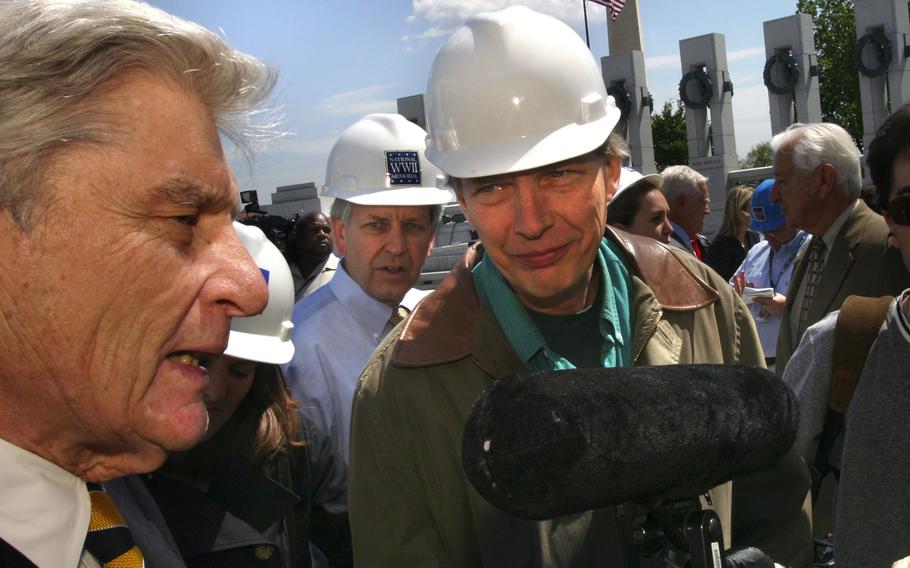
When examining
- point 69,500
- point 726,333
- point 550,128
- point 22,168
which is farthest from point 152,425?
point 726,333

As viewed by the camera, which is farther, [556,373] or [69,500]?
[69,500]

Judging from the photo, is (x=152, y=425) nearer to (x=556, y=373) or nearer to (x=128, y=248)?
(x=128, y=248)

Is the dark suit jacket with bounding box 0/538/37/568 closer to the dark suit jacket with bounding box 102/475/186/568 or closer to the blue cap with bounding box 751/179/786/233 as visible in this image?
the dark suit jacket with bounding box 102/475/186/568

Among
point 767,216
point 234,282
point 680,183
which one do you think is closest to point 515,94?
point 234,282

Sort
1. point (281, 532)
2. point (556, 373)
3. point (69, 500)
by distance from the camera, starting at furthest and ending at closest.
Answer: point (281, 532)
point (69, 500)
point (556, 373)

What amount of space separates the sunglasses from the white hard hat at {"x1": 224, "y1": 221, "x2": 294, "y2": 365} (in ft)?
6.76

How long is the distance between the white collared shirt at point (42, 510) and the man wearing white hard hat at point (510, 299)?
89 centimetres

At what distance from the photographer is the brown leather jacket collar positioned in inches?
90.3

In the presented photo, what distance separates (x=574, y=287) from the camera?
257 centimetres

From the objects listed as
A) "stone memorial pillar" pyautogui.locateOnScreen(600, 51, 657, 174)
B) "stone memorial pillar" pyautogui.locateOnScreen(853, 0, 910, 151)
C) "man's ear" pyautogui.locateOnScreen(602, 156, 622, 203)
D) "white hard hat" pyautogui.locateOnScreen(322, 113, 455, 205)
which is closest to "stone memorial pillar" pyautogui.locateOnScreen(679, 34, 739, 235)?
"stone memorial pillar" pyautogui.locateOnScreen(600, 51, 657, 174)

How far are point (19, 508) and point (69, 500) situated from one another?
0.31ft

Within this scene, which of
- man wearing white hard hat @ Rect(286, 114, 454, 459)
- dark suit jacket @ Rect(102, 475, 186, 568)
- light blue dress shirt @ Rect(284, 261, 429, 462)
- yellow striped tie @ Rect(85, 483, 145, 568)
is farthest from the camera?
man wearing white hard hat @ Rect(286, 114, 454, 459)

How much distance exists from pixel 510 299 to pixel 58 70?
138cm

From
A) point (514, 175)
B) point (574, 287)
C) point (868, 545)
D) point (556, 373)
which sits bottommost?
point (868, 545)
